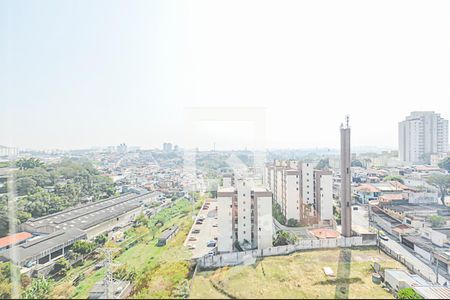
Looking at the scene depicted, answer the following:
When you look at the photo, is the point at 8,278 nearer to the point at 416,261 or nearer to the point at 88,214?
the point at 88,214

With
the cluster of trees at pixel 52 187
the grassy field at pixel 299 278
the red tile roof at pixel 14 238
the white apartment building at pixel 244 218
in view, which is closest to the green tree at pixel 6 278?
the red tile roof at pixel 14 238

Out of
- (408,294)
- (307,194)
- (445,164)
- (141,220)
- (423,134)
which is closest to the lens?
(408,294)

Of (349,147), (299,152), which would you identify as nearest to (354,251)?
(349,147)

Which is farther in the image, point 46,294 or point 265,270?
point 265,270

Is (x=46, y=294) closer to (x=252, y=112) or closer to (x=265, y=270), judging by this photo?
(x=265, y=270)

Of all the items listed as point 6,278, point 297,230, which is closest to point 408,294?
point 297,230

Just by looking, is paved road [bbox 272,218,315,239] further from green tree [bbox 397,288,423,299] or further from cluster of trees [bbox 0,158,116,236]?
cluster of trees [bbox 0,158,116,236]

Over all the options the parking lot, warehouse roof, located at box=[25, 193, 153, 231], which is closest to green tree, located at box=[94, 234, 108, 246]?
warehouse roof, located at box=[25, 193, 153, 231]
